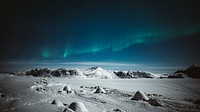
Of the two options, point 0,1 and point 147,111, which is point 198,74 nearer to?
point 147,111

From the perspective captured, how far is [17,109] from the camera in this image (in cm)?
357

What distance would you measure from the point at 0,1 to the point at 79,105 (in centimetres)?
450

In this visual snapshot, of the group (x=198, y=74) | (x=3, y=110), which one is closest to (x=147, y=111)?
(x=3, y=110)

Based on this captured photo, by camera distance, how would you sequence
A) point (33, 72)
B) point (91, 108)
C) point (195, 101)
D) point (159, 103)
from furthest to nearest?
1. point (33, 72)
2. point (195, 101)
3. point (159, 103)
4. point (91, 108)

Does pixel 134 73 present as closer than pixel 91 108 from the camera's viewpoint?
No

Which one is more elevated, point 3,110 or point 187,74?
point 187,74

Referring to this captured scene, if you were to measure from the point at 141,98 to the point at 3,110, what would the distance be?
3.27m

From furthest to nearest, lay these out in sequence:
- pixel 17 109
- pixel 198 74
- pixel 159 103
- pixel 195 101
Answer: pixel 198 74 < pixel 195 101 < pixel 159 103 < pixel 17 109

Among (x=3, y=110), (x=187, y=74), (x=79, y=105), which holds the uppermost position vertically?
(x=187, y=74)

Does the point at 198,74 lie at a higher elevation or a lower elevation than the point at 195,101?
higher

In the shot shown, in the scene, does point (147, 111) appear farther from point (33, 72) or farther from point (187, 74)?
point (33, 72)

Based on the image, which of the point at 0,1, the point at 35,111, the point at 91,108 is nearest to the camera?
the point at 35,111

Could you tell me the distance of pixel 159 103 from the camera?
4266 mm

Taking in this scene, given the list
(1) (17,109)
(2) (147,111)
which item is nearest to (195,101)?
(2) (147,111)
